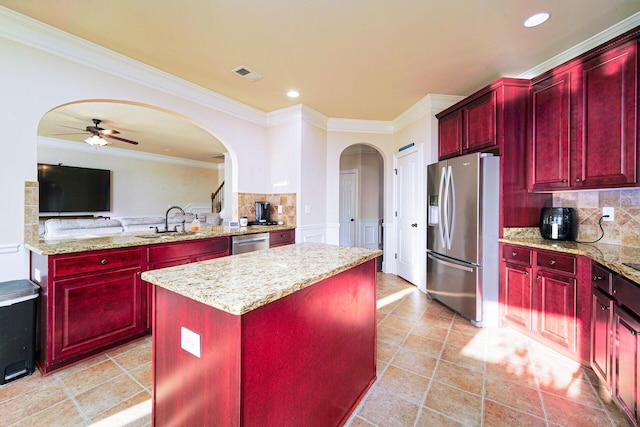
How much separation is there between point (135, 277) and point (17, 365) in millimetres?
853

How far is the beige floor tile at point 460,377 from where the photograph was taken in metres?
1.84

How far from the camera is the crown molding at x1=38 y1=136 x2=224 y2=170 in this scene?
21.0 feet

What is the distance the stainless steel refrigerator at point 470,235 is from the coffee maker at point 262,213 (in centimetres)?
244

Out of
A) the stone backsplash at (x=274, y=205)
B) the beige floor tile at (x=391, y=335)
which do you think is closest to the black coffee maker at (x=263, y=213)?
the stone backsplash at (x=274, y=205)

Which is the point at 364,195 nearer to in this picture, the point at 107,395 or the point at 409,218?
the point at 409,218

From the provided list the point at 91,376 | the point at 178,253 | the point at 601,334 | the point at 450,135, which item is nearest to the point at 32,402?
the point at 91,376

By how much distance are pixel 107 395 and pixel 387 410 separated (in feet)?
5.89

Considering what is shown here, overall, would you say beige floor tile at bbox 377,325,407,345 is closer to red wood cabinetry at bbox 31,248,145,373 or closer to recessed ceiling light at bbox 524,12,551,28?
red wood cabinetry at bbox 31,248,145,373

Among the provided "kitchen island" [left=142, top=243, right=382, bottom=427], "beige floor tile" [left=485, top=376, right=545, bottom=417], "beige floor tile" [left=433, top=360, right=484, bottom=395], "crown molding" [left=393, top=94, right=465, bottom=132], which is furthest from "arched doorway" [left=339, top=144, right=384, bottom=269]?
"kitchen island" [left=142, top=243, right=382, bottom=427]

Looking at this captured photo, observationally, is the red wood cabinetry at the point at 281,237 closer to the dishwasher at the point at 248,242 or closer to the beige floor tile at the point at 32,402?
the dishwasher at the point at 248,242

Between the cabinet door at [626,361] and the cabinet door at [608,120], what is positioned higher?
the cabinet door at [608,120]

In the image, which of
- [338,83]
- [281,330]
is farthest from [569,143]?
[281,330]

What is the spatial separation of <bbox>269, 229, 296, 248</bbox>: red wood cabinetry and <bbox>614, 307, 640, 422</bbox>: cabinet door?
3.18m

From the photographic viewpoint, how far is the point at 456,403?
168 centimetres
